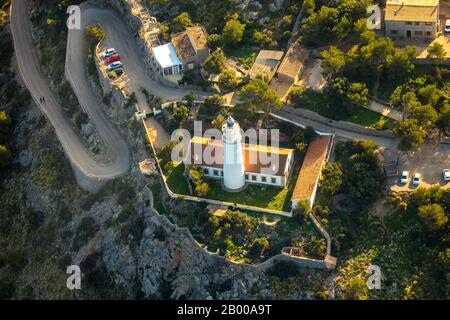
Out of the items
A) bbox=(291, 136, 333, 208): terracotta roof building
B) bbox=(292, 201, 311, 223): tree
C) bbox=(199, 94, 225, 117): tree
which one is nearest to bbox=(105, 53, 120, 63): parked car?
bbox=(199, 94, 225, 117): tree

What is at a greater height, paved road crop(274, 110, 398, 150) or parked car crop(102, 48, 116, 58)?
parked car crop(102, 48, 116, 58)

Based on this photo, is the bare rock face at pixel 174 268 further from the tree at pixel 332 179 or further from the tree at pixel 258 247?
the tree at pixel 332 179

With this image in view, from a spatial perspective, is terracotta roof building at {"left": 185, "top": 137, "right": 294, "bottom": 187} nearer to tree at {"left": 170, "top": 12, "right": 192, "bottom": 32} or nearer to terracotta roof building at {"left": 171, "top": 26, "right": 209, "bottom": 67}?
terracotta roof building at {"left": 171, "top": 26, "right": 209, "bottom": 67}

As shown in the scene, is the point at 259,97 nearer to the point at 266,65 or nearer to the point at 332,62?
the point at 266,65

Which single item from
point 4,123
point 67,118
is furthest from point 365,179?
point 4,123

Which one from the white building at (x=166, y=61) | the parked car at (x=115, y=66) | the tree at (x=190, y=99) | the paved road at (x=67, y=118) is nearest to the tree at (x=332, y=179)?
the tree at (x=190, y=99)

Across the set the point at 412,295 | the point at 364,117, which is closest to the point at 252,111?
the point at 364,117
